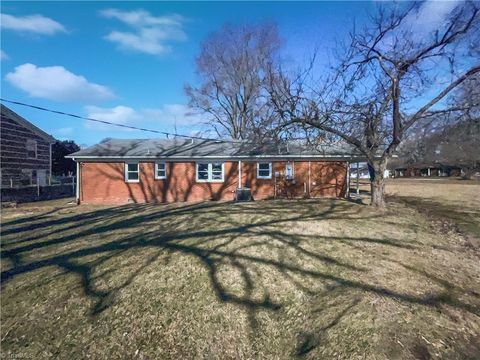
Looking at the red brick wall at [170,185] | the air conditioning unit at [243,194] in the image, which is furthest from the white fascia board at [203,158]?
the air conditioning unit at [243,194]

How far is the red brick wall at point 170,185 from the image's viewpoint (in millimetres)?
19828

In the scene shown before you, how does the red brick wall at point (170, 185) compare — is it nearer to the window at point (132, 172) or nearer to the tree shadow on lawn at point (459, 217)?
the window at point (132, 172)

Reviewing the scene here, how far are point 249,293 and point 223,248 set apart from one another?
2.24m

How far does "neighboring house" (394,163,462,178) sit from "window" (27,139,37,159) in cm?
6225

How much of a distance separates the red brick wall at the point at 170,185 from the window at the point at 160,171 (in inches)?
8.4

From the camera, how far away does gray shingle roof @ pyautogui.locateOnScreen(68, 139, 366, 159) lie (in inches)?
764

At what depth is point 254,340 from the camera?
17.8ft

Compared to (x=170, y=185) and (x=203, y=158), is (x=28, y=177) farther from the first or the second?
(x=203, y=158)

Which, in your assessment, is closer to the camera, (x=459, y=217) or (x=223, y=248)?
(x=223, y=248)

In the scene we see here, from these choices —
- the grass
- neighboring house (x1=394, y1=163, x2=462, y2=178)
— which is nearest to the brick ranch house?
the grass

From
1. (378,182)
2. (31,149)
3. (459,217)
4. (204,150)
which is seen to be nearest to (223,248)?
(378,182)

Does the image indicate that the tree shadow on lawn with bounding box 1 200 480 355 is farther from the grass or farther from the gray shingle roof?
the gray shingle roof

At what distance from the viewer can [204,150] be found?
2098cm

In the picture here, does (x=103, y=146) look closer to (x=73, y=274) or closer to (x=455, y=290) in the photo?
(x=73, y=274)
